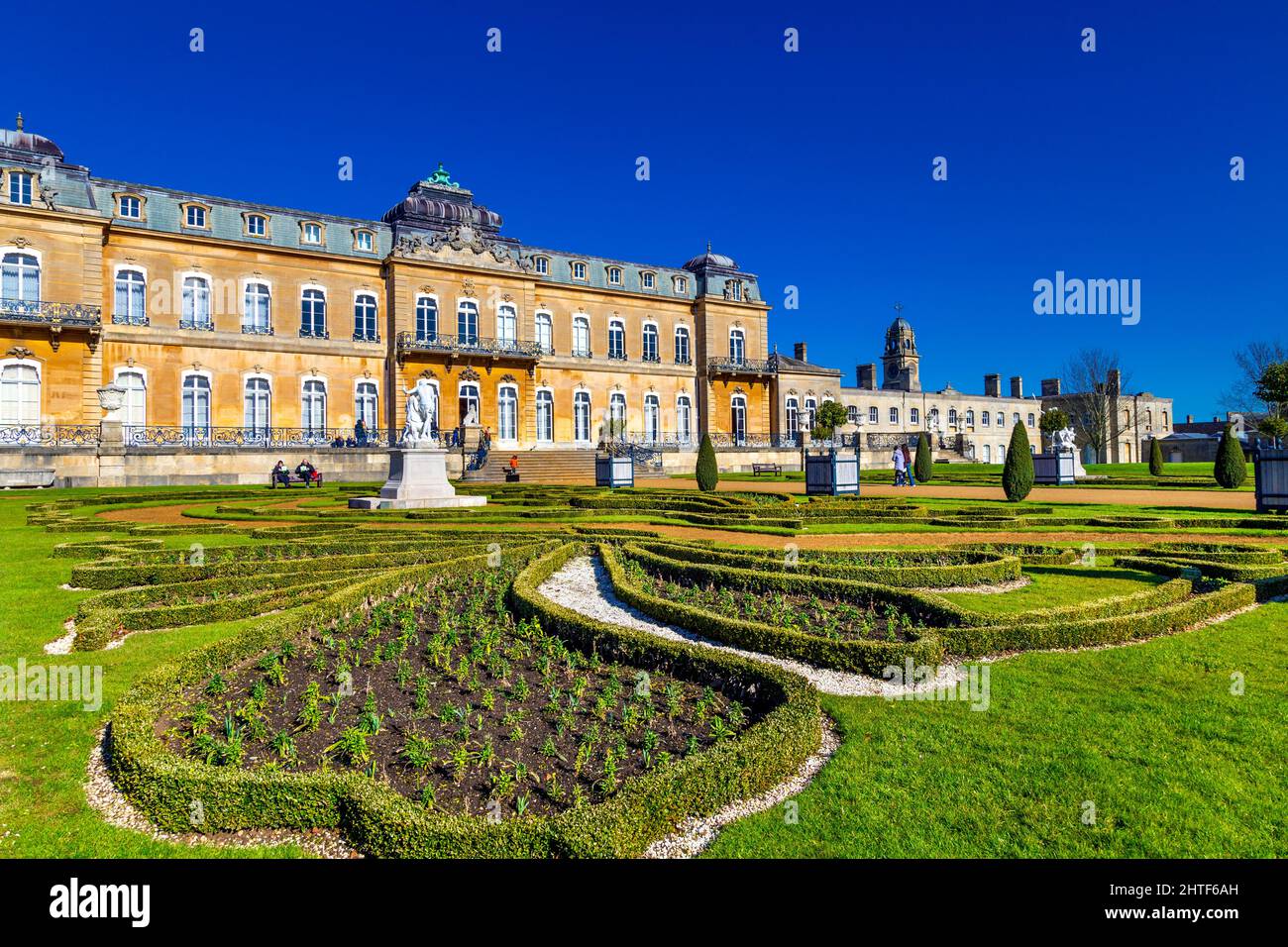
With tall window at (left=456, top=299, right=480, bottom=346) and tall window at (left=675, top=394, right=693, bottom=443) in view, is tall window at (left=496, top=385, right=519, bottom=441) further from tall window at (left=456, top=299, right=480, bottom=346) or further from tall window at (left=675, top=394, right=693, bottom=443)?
tall window at (left=675, top=394, right=693, bottom=443)

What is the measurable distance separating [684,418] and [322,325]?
22.0 m

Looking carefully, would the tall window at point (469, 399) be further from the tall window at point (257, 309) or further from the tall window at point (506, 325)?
the tall window at point (257, 309)

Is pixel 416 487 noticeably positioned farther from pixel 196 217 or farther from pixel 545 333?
pixel 545 333

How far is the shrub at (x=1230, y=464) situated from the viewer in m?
24.2

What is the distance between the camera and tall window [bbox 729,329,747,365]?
4859 cm

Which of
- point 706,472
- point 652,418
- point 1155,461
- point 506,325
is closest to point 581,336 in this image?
point 506,325

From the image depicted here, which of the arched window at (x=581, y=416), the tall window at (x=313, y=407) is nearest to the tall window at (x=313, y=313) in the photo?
the tall window at (x=313, y=407)

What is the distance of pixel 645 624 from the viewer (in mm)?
7836

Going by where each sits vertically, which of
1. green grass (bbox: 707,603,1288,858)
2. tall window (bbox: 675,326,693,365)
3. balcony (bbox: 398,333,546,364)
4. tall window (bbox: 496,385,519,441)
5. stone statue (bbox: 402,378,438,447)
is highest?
tall window (bbox: 675,326,693,365)

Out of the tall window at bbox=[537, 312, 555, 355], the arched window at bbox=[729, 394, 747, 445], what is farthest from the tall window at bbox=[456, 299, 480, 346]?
the arched window at bbox=[729, 394, 747, 445]

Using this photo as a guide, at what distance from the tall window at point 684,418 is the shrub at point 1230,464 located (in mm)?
27833

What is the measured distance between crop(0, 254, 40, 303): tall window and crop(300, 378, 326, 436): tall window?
1069 cm
